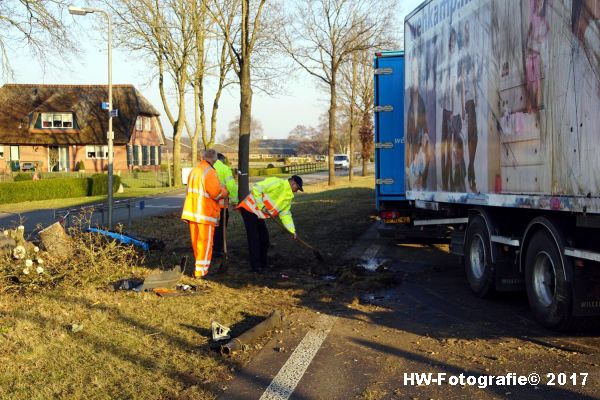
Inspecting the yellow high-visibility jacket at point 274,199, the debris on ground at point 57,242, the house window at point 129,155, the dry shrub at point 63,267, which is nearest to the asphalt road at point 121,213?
the debris on ground at point 57,242

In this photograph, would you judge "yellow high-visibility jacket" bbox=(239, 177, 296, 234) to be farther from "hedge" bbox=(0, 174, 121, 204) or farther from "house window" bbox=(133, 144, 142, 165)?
"house window" bbox=(133, 144, 142, 165)

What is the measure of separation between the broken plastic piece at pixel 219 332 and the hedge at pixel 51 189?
25710 mm

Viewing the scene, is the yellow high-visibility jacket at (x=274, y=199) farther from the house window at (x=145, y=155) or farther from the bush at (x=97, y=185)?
the house window at (x=145, y=155)

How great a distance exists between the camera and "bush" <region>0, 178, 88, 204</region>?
28688mm

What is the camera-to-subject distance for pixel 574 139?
17.1 ft

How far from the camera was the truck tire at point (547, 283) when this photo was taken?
5.76m

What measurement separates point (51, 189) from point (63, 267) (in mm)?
24356

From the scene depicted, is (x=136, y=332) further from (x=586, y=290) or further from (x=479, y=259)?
(x=479, y=259)

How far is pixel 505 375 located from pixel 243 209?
5.27m

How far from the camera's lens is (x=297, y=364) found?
5.19m

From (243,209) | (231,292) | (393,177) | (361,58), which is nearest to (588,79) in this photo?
(231,292)

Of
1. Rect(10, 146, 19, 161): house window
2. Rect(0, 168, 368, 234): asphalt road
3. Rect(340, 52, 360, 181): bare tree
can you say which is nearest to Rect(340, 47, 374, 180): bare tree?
Rect(340, 52, 360, 181): bare tree

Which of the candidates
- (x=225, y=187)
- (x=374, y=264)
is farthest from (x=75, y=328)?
(x=374, y=264)

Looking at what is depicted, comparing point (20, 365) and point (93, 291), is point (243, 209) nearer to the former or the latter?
point (93, 291)
